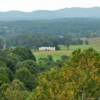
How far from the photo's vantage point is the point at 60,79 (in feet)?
77.8

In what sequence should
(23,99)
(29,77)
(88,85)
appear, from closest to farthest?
(88,85)
(23,99)
(29,77)

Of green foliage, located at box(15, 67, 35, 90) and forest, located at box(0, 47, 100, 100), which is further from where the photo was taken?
green foliage, located at box(15, 67, 35, 90)

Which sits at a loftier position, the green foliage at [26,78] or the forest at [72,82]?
the forest at [72,82]

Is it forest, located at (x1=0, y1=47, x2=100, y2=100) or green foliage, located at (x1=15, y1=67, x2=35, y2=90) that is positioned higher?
forest, located at (x1=0, y1=47, x2=100, y2=100)

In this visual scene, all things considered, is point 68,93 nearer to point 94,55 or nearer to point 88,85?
point 88,85

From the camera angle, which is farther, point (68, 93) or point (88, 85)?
point (88, 85)

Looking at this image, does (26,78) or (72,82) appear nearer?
(72,82)

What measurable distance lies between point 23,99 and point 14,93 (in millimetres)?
1127

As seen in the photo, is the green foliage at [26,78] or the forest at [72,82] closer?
the forest at [72,82]

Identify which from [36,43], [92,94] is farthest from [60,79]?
[36,43]

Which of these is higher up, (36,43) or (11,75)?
(11,75)

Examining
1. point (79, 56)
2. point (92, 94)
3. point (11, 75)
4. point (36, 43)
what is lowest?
point (36, 43)

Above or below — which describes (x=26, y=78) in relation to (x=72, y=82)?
below

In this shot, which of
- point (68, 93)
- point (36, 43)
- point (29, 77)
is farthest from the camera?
point (36, 43)
